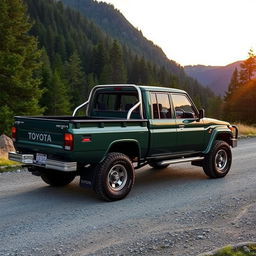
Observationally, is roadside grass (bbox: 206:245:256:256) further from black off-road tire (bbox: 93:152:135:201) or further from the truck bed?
the truck bed

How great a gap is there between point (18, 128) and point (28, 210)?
1.83 meters

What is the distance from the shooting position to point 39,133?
267 inches

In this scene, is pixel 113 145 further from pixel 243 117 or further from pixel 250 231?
pixel 243 117

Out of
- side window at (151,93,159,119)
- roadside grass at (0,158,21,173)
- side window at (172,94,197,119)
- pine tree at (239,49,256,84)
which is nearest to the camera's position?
side window at (151,93,159,119)

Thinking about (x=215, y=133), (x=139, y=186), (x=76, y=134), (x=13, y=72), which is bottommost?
(x=139, y=186)

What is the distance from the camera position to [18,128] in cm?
Result: 721

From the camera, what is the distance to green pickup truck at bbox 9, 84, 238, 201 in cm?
637

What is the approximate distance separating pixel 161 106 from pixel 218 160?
240 cm

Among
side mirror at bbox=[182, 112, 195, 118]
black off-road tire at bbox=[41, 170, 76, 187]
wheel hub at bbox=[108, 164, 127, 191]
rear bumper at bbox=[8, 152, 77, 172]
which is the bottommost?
black off-road tire at bbox=[41, 170, 76, 187]

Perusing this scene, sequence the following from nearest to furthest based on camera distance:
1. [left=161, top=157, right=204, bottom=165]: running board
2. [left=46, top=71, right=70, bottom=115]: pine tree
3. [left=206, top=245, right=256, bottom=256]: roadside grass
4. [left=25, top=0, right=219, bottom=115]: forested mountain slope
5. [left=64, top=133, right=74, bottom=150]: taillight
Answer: [left=206, top=245, right=256, bottom=256]: roadside grass
[left=64, top=133, right=74, bottom=150]: taillight
[left=161, top=157, right=204, bottom=165]: running board
[left=46, top=71, right=70, bottom=115]: pine tree
[left=25, top=0, right=219, bottom=115]: forested mountain slope

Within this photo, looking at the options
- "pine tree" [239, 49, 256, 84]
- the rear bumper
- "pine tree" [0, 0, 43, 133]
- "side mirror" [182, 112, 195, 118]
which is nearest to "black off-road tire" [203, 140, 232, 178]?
"side mirror" [182, 112, 195, 118]

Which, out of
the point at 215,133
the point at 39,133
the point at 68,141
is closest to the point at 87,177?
the point at 68,141

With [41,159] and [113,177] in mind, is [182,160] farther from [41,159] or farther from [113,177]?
[41,159]

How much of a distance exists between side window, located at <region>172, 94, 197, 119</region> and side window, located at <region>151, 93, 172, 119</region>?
25 cm
